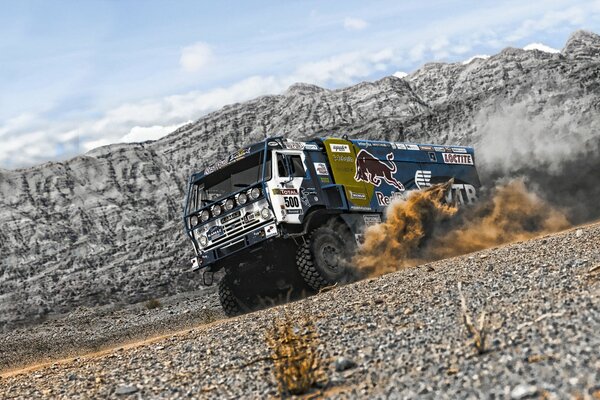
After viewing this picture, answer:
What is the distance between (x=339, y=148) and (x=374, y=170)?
110 centimetres

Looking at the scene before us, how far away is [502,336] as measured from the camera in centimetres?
608

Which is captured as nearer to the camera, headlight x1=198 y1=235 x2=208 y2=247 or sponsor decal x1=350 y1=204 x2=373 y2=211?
headlight x1=198 y1=235 x2=208 y2=247

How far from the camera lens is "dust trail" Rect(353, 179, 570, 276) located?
15.2 meters

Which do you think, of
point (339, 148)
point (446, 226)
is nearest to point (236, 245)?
point (339, 148)

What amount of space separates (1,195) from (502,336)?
4089 centimetres

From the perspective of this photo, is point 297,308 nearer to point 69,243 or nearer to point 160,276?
point 160,276

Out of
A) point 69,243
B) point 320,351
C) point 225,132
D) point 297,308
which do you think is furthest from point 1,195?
point 320,351

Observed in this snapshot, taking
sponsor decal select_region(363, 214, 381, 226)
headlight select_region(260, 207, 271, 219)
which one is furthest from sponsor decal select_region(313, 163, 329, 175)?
headlight select_region(260, 207, 271, 219)

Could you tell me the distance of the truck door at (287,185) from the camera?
532 inches

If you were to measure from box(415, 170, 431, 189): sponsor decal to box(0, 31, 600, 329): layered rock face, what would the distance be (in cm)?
1583

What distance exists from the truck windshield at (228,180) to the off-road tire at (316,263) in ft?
5.03

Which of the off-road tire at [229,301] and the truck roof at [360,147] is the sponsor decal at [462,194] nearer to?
the truck roof at [360,147]

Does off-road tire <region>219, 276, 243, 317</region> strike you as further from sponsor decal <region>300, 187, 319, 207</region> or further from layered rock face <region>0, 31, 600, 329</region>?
layered rock face <region>0, 31, 600, 329</region>

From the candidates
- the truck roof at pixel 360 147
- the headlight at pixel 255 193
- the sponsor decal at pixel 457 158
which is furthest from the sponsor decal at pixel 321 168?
the sponsor decal at pixel 457 158
